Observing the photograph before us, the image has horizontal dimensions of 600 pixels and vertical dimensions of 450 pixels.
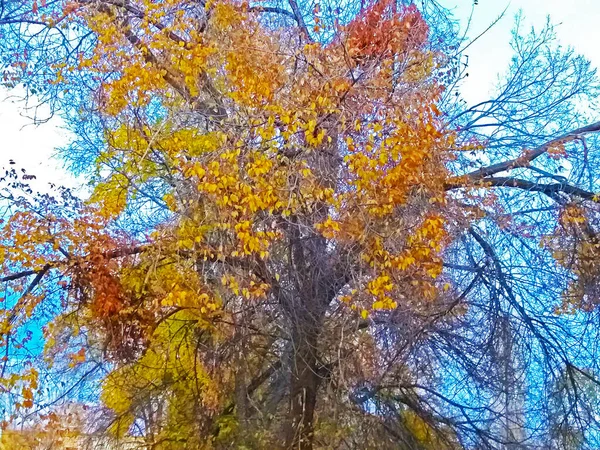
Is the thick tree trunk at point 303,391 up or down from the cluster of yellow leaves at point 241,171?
down

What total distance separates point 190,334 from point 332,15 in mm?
5137

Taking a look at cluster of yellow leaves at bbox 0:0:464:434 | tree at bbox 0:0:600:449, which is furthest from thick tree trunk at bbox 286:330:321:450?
cluster of yellow leaves at bbox 0:0:464:434

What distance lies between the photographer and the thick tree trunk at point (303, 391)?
8.48 metres

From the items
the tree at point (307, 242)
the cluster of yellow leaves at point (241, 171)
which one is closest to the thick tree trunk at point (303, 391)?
the tree at point (307, 242)

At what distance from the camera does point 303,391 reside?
8.70 m

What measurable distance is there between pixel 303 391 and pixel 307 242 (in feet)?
6.35

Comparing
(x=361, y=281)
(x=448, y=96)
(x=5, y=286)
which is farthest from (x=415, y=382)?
(x=5, y=286)

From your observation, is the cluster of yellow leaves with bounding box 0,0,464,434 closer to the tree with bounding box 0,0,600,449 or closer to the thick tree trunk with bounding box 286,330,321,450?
the tree with bounding box 0,0,600,449

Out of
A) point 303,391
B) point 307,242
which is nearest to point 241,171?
point 307,242

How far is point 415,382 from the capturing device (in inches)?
365

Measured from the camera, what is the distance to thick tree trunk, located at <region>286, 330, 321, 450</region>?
8484mm

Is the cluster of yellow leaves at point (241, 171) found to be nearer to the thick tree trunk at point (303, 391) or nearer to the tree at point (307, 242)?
the tree at point (307, 242)

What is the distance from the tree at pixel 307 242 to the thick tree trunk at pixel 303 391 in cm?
3

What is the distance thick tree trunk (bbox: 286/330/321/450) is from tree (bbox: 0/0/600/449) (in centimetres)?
3
